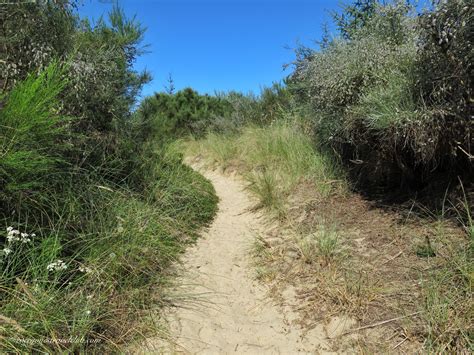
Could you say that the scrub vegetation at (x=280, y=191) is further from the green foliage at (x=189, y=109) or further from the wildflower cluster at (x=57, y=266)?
the green foliage at (x=189, y=109)

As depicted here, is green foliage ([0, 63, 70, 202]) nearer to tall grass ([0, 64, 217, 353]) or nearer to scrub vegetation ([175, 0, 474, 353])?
tall grass ([0, 64, 217, 353])

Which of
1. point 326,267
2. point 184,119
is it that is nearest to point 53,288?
point 326,267

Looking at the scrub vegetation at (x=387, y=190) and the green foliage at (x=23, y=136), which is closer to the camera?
the green foliage at (x=23, y=136)

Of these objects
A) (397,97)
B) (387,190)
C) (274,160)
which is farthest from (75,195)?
(274,160)

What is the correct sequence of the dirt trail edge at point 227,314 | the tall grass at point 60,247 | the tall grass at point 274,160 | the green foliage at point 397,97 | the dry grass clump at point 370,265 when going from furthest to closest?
the tall grass at point 274,160
the green foliage at point 397,97
the dirt trail edge at point 227,314
the dry grass clump at point 370,265
the tall grass at point 60,247

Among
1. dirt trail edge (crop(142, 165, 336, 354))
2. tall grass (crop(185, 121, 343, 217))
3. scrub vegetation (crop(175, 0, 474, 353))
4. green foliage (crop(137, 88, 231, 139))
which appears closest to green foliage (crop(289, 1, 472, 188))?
scrub vegetation (crop(175, 0, 474, 353))

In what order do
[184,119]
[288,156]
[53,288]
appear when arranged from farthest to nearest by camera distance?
[184,119], [288,156], [53,288]

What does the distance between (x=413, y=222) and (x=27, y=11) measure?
4.87m

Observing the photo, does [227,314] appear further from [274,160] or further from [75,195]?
[274,160]

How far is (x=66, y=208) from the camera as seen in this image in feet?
12.5

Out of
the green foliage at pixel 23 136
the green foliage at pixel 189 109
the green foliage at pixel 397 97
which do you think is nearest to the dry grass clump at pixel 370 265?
the green foliage at pixel 397 97

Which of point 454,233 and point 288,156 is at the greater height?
point 288,156

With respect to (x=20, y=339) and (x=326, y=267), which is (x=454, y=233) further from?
(x=20, y=339)

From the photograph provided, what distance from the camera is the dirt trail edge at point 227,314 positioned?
3236 mm
